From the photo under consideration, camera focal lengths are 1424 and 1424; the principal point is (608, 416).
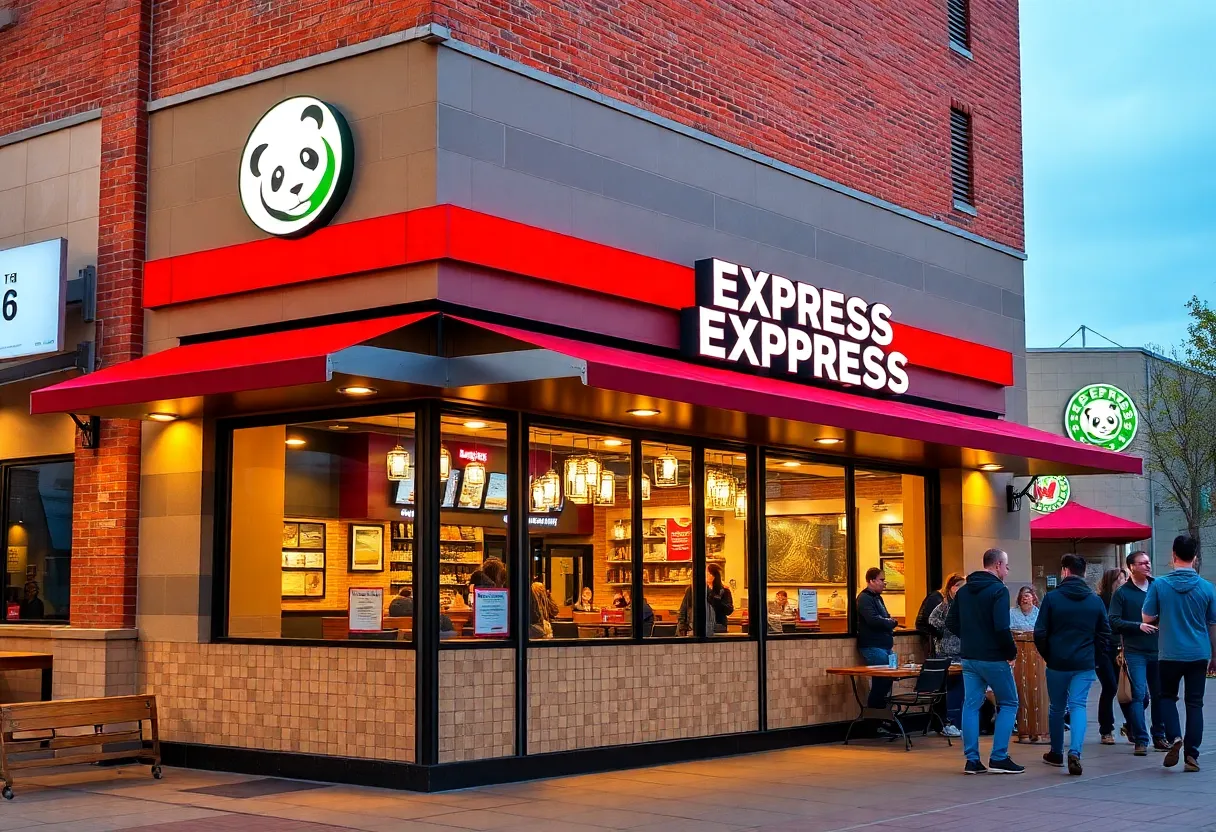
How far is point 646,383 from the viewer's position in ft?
36.0

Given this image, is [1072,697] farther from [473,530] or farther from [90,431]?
[90,431]

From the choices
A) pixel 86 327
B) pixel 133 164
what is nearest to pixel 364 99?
pixel 133 164

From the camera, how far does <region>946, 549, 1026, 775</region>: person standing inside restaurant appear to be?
12.3 m

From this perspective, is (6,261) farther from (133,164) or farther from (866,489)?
(866,489)

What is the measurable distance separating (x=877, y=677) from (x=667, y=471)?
139 inches

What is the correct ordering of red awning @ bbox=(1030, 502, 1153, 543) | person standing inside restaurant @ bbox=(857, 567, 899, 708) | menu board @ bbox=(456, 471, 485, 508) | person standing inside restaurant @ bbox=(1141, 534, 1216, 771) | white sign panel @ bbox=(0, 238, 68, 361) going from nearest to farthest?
→ menu board @ bbox=(456, 471, 485, 508) → person standing inside restaurant @ bbox=(1141, 534, 1216, 771) → white sign panel @ bbox=(0, 238, 68, 361) → person standing inside restaurant @ bbox=(857, 567, 899, 708) → red awning @ bbox=(1030, 502, 1153, 543)

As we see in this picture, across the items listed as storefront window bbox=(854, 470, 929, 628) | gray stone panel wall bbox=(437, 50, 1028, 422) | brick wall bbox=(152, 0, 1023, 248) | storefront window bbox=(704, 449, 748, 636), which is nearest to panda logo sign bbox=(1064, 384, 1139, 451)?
brick wall bbox=(152, 0, 1023, 248)

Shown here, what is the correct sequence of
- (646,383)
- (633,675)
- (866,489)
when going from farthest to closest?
(866,489), (633,675), (646,383)

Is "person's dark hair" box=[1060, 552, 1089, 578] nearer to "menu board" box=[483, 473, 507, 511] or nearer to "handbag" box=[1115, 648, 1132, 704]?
"handbag" box=[1115, 648, 1132, 704]

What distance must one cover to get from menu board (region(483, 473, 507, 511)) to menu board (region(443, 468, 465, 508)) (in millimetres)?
338

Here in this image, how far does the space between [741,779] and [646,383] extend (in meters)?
3.88

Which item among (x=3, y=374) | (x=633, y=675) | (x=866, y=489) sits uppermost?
(x=3, y=374)

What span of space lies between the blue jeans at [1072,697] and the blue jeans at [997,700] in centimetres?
43

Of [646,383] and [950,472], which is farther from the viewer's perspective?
[950,472]
